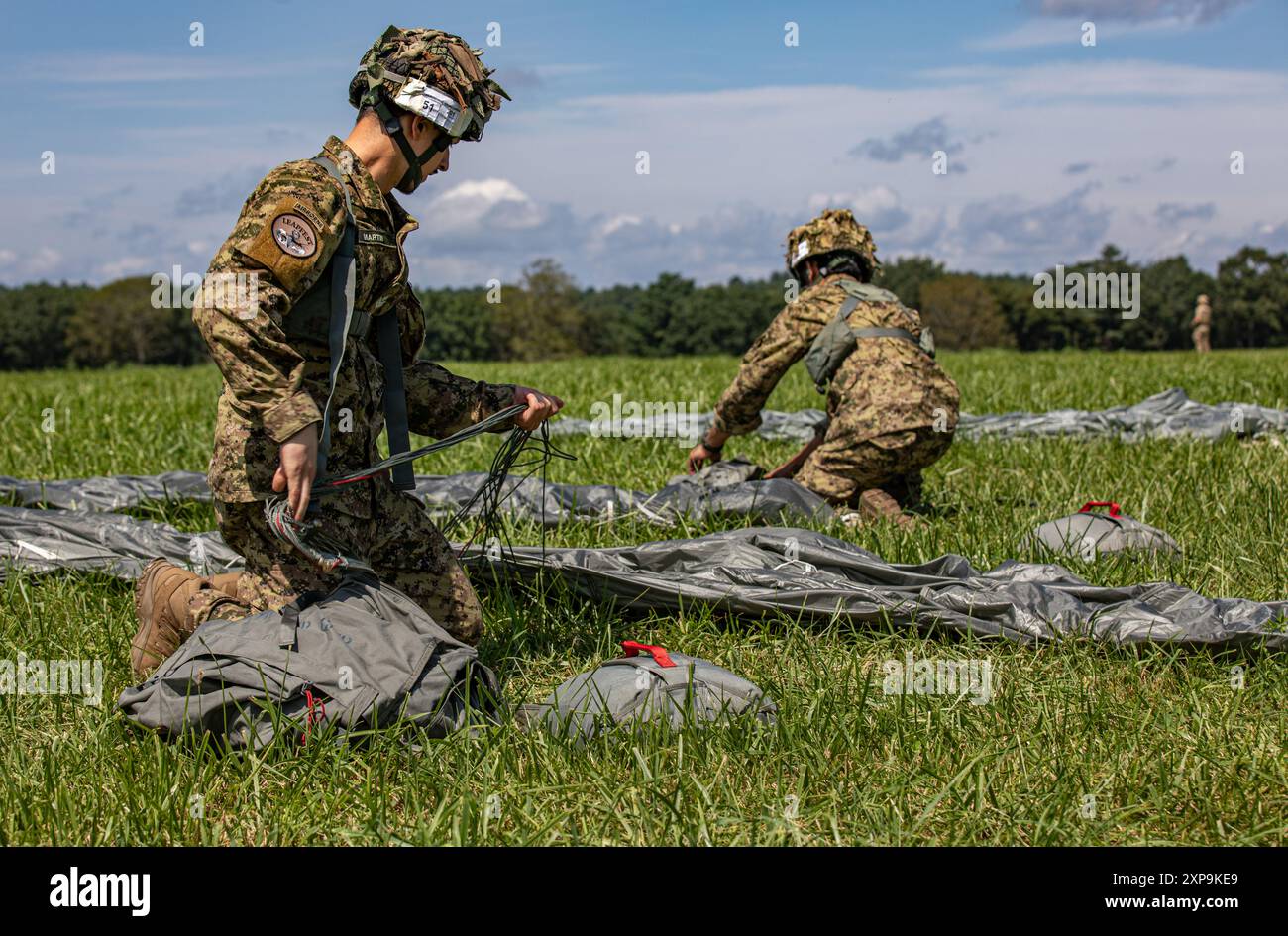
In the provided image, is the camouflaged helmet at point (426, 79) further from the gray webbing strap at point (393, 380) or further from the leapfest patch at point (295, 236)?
the gray webbing strap at point (393, 380)

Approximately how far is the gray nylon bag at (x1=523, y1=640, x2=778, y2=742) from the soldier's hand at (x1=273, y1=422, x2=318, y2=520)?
0.93 m

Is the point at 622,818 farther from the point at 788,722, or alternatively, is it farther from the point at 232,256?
the point at 232,256

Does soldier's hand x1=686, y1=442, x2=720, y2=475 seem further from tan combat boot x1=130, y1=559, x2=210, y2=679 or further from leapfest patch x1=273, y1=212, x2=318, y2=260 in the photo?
leapfest patch x1=273, y1=212, x2=318, y2=260

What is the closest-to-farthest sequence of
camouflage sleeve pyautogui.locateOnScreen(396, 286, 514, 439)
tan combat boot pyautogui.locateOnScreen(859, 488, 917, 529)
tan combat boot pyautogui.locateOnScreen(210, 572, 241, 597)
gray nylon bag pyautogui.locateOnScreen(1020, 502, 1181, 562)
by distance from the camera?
tan combat boot pyautogui.locateOnScreen(210, 572, 241, 597)
camouflage sleeve pyautogui.locateOnScreen(396, 286, 514, 439)
gray nylon bag pyautogui.locateOnScreen(1020, 502, 1181, 562)
tan combat boot pyautogui.locateOnScreen(859, 488, 917, 529)

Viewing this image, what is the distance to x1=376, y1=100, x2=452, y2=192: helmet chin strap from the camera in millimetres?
3627

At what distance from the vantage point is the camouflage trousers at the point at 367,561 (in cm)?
365

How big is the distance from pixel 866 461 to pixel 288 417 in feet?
12.5

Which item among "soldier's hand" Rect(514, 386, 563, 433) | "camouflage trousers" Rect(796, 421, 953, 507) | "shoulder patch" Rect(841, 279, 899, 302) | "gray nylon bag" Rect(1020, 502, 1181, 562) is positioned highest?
"shoulder patch" Rect(841, 279, 899, 302)

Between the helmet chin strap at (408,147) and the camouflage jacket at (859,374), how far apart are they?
2826 mm

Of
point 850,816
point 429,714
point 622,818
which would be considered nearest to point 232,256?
point 429,714

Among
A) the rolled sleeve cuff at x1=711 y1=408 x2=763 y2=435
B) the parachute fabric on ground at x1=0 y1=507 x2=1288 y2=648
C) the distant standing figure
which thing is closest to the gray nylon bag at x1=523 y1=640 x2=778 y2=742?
the parachute fabric on ground at x1=0 y1=507 x2=1288 y2=648

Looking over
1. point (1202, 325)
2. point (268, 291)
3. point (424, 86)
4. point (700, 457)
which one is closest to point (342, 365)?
point (268, 291)

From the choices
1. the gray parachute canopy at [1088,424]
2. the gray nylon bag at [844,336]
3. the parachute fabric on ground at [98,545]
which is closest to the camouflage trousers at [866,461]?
the gray nylon bag at [844,336]

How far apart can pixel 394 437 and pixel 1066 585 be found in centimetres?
262
